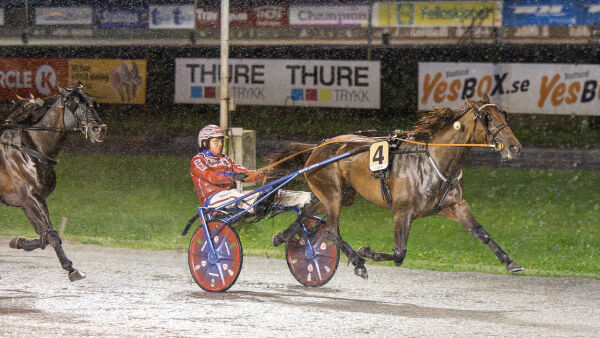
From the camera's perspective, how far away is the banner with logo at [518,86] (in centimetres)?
2389

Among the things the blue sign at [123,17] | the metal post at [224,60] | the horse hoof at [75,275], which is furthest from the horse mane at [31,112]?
the blue sign at [123,17]

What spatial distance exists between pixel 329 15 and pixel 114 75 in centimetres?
621

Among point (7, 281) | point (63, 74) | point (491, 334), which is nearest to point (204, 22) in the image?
point (63, 74)

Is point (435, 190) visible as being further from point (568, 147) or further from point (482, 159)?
point (568, 147)

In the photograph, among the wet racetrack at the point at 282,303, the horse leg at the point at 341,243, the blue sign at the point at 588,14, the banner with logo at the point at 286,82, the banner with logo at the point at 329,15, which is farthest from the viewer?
the banner with logo at the point at 329,15

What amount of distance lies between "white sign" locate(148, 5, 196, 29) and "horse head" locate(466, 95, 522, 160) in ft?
70.5

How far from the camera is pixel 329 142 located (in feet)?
29.4

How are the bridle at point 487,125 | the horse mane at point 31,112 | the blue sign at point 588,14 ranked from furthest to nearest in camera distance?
the blue sign at point 588,14
the horse mane at point 31,112
the bridle at point 487,125

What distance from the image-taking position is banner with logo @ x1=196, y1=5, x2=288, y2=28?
27938 mm

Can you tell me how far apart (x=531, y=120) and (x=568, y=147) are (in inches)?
91.9

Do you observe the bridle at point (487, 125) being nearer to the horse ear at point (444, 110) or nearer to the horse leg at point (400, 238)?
the horse ear at point (444, 110)

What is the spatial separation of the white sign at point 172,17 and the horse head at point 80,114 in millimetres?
19961

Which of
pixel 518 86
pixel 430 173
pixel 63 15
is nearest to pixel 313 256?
pixel 430 173

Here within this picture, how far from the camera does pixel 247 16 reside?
28.2 m
